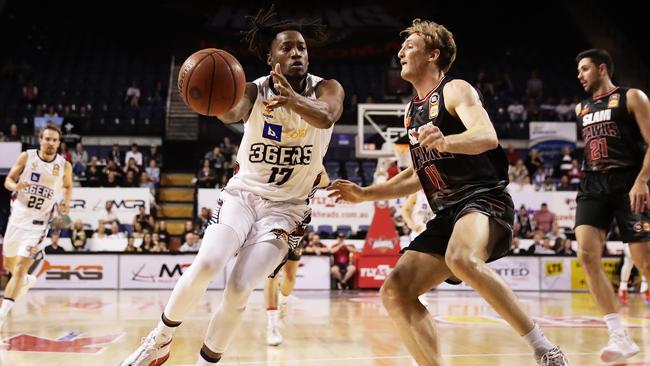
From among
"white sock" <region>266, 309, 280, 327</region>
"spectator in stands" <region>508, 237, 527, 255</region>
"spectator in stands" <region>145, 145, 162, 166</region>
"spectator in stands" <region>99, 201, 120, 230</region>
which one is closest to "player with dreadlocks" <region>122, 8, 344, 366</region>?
"white sock" <region>266, 309, 280, 327</region>

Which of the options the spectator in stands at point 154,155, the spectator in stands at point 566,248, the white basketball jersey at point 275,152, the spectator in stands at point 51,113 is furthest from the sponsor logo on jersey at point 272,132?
the spectator in stands at point 51,113

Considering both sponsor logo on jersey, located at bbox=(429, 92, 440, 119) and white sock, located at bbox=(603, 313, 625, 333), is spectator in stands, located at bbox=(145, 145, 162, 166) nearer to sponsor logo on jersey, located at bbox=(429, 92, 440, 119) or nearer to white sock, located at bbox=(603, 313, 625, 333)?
white sock, located at bbox=(603, 313, 625, 333)

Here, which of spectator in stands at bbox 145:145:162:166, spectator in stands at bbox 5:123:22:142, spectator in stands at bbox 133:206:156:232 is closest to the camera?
spectator in stands at bbox 133:206:156:232

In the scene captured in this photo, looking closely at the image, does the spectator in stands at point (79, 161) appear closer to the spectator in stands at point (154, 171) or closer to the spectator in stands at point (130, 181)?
the spectator in stands at point (130, 181)

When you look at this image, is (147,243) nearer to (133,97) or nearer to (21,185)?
(21,185)

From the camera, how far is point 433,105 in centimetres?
361

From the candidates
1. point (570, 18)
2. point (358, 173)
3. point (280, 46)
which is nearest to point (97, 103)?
point (358, 173)

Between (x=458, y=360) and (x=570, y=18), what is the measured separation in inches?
850

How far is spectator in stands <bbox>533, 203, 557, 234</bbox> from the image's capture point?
48.0ft

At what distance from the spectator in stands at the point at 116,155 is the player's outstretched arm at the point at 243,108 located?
43.8 ft

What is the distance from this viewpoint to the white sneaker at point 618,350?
4.35 meters

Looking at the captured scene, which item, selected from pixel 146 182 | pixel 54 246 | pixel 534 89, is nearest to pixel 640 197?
pixel 54 246

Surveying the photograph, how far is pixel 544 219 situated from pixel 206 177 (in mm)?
7942

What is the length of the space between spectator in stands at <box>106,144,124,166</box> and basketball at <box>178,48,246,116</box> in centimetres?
1360
